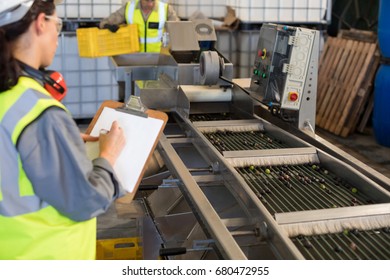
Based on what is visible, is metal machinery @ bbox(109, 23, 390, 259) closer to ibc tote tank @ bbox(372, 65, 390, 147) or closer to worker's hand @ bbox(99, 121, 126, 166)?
worker's hand @ bbox(99, 121, 126, 166)

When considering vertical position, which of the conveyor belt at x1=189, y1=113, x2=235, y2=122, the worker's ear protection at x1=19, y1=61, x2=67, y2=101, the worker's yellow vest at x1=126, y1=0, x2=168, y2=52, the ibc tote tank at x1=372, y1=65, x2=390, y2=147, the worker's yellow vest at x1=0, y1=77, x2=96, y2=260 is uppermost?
the worker's yellow vest at x1=126, y1=0, x2=168, y2=52

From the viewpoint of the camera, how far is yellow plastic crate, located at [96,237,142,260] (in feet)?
8.94

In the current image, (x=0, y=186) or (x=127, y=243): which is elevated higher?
(x=0, y=186)

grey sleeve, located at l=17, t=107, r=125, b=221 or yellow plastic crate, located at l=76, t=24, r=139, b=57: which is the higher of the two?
yellow plastic crate, located at l=76, t=24, r=139, b=57

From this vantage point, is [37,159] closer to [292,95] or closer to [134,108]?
[134,108]

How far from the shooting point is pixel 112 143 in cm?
148

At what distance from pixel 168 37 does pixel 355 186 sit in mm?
1774

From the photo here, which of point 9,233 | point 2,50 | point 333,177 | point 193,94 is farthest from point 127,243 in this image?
point 2,50

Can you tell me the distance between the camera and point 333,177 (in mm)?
2172

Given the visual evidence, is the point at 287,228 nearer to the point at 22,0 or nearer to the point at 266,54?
the point at 22,0

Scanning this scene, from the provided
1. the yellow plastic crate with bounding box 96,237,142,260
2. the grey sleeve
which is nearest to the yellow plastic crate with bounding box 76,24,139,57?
the yellow plastic crate with bounding box 96,237,142,260

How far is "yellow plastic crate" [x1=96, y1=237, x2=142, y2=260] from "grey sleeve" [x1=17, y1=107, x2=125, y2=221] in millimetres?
1470

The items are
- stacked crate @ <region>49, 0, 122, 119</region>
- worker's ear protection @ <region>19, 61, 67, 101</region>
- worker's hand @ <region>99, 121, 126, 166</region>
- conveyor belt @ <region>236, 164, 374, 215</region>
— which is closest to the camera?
worker's ear protection @ <region>19, 61, 67, 101</region>

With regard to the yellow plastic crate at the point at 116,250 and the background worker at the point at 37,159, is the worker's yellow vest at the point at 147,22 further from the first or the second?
the background worker at the point at 37,159
